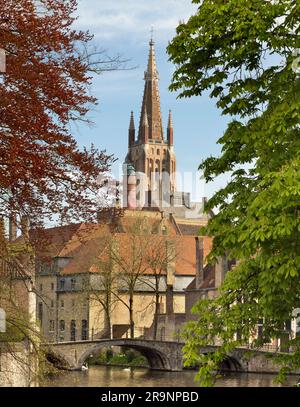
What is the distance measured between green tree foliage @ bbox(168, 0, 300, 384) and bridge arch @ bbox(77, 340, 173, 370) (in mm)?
35847

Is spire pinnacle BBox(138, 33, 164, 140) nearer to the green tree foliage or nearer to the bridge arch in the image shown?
the bridge arch

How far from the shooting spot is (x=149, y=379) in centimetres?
4231

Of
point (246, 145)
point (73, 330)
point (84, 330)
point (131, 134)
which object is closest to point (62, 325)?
point (73, 330)

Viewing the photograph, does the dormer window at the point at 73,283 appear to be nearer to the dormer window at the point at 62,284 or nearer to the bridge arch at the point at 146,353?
the dormer window at the point at 62,284

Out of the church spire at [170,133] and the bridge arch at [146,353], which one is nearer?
the bridge arch at [146,353]

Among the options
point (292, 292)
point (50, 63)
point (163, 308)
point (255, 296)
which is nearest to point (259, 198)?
point (292, 292)

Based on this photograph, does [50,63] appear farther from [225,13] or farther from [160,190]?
[160,190]

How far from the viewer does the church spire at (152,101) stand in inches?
4102

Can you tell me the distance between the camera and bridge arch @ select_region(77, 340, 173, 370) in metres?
47.5

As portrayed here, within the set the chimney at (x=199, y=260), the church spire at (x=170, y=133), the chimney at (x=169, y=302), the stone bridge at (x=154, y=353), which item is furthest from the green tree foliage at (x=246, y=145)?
the church spire at (x=170, y=133)

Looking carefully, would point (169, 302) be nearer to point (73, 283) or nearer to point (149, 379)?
point (73, 283)

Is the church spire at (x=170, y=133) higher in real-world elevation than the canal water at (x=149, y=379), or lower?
higher

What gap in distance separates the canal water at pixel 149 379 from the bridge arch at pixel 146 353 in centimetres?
92

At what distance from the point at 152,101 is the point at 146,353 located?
58.3m
